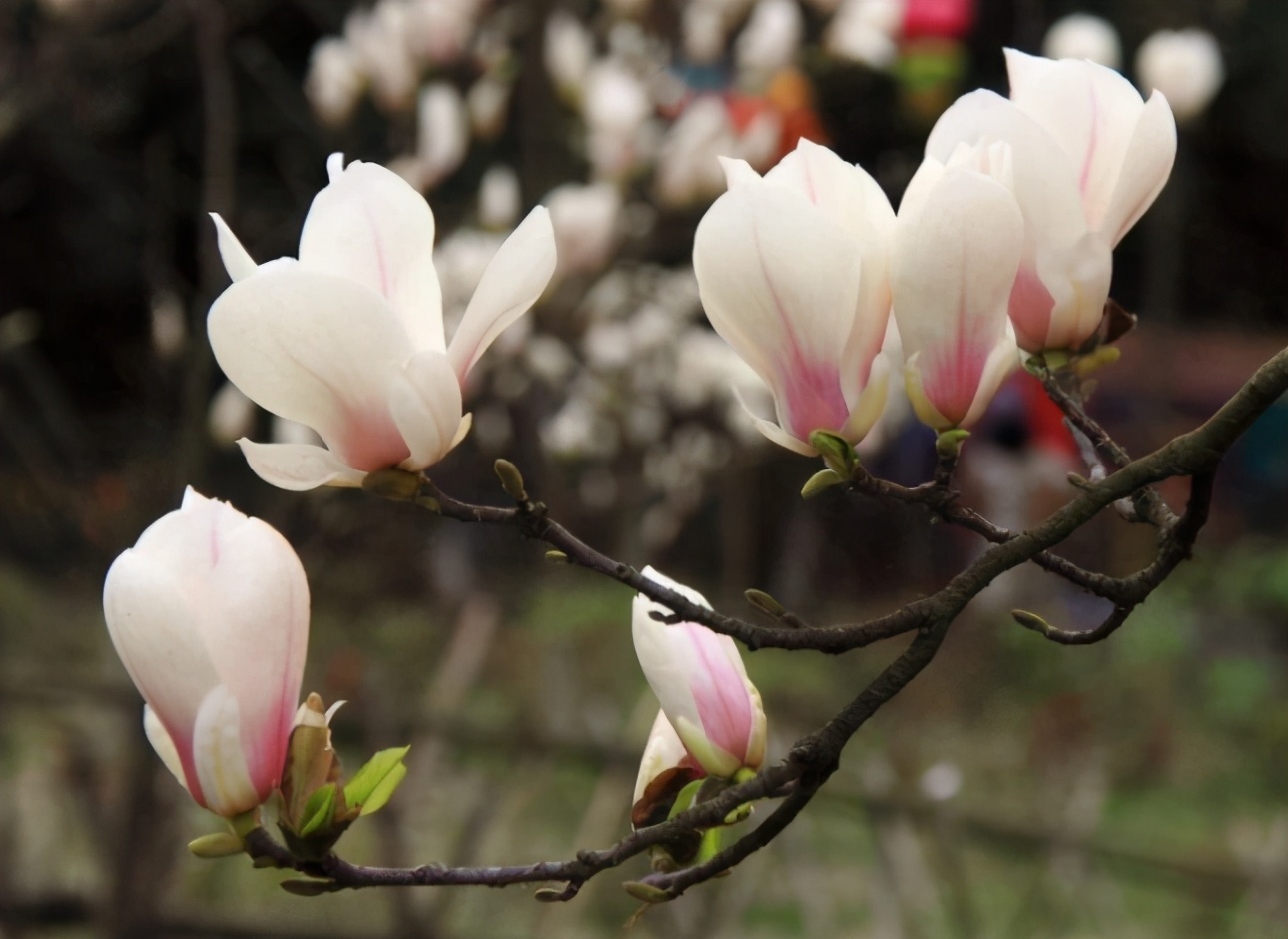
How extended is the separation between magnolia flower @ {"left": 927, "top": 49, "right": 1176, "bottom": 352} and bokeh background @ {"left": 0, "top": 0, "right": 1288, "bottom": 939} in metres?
1.20

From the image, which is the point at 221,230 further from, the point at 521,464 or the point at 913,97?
the point at 913,97

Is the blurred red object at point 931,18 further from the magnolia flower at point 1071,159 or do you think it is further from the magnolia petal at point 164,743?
the magnolia petal at point 164,743

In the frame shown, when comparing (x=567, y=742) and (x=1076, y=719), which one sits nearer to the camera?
(x=567, y=742)

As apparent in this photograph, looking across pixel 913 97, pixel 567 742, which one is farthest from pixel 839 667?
pixel 913 97

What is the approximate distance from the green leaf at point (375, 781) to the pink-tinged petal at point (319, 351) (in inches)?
3.5

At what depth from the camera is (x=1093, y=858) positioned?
1793 millimetres

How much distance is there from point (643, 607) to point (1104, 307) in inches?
7.0

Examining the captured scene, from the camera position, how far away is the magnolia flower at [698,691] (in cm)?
40

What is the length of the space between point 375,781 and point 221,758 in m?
0.05

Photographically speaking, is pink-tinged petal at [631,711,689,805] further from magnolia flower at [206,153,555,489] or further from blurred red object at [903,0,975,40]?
blurred red object at [903,0,975,40]

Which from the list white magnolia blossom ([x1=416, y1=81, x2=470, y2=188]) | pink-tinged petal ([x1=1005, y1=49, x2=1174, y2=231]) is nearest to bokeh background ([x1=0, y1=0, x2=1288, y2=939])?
white magnolia blossom ([x1=416, y1=81, x2=470, y2=188])

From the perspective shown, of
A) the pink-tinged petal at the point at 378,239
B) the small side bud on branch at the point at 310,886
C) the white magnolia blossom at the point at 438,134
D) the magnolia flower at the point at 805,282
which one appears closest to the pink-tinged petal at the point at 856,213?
the magnolia flower at the point at 805,282

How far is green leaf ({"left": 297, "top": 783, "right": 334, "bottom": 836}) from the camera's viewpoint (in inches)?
14.6

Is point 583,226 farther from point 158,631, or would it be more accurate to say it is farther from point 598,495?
point 158,631
